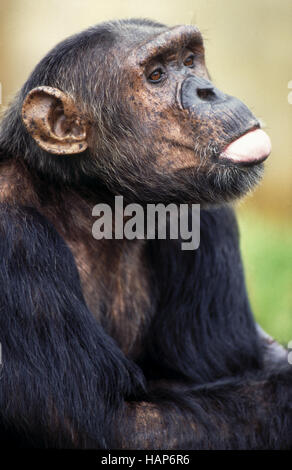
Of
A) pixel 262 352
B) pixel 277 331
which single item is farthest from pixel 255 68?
pixel 262 352

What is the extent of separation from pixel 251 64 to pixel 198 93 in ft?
11.2

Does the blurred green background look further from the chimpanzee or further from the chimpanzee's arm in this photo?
the chimpanzee's arm

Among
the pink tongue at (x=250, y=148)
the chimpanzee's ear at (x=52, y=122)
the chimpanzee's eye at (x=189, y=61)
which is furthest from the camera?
the chimpanzee's eye at (x=189, y=61)

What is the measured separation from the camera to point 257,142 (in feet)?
10.8

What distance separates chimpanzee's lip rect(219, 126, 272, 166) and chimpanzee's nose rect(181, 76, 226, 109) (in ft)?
0.70

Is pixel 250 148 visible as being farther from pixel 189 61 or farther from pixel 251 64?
pixel 251 64

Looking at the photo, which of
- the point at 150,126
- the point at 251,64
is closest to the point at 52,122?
the point at 150,126

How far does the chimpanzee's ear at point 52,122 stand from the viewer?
3.42 m

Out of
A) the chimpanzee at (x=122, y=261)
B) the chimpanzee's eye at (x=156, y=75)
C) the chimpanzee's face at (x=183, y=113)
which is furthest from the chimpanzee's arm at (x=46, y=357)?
the chimpanzee's eye at (x=156, y=75)

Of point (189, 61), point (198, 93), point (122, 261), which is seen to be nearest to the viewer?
point (198, 93)

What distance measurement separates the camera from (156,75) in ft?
11.5

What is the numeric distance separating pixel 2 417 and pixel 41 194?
39.8 inches

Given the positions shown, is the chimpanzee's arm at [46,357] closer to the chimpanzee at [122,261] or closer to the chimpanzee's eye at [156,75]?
the chimpanzee at [122,261]

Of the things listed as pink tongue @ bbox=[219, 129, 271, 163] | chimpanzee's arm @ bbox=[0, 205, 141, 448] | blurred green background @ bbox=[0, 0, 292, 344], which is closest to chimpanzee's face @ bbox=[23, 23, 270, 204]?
pink tongue @ bbox=[219, 129, 271, 163]
